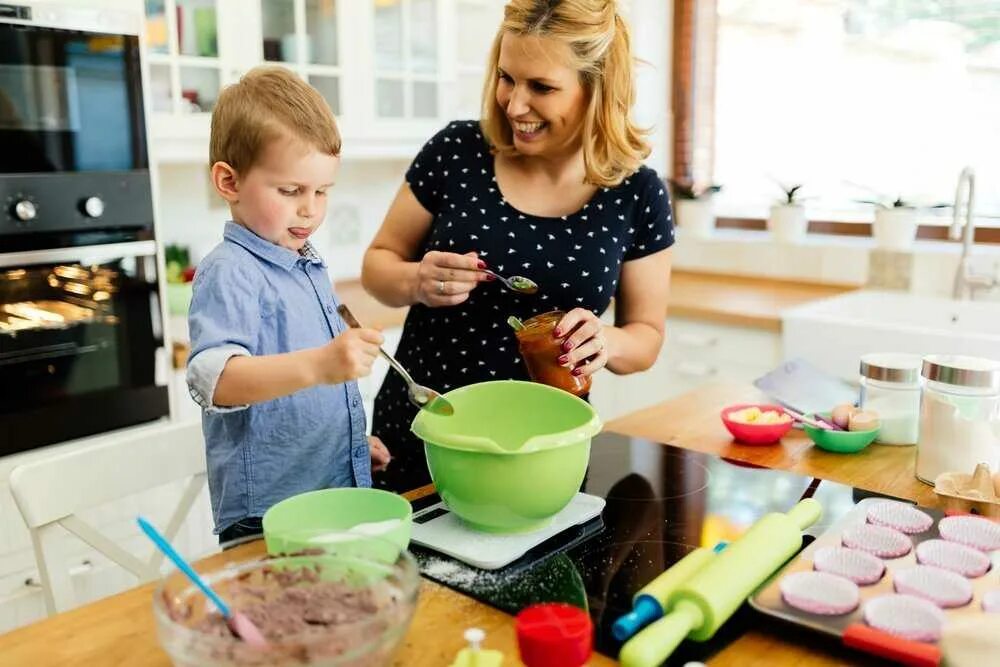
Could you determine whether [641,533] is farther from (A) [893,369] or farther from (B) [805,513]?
(A) [893,369]

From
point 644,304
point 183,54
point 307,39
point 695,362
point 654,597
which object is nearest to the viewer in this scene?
point 654,597

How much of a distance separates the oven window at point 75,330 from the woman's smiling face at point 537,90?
1.06m

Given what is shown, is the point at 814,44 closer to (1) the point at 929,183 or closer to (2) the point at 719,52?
(2) the point at 719,52

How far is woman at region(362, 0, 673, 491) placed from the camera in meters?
1.44

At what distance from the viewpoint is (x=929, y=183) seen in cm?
294

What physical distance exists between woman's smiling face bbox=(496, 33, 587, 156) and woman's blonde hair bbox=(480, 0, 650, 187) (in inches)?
0.6

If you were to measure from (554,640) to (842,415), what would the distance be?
82 cm

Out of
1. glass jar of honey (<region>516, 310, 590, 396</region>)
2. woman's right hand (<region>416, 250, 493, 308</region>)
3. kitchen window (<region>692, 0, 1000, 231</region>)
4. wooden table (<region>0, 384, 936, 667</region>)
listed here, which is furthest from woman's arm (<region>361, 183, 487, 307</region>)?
kitchen window (<region>692, 0, 1000, 231</region>)

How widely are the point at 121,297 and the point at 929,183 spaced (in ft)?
7.96

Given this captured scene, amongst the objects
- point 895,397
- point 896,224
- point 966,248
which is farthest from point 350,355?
point 896,224

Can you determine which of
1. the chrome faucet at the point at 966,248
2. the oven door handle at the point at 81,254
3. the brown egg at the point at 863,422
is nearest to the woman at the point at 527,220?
the brown egg at the point at 863,422

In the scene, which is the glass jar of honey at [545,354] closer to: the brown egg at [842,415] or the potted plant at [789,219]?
the brown egg at [842,415]

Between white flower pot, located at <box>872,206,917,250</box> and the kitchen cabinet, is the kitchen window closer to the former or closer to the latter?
white flower pot, located at <box>872,206,917,250</box>

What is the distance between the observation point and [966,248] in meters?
2.63
